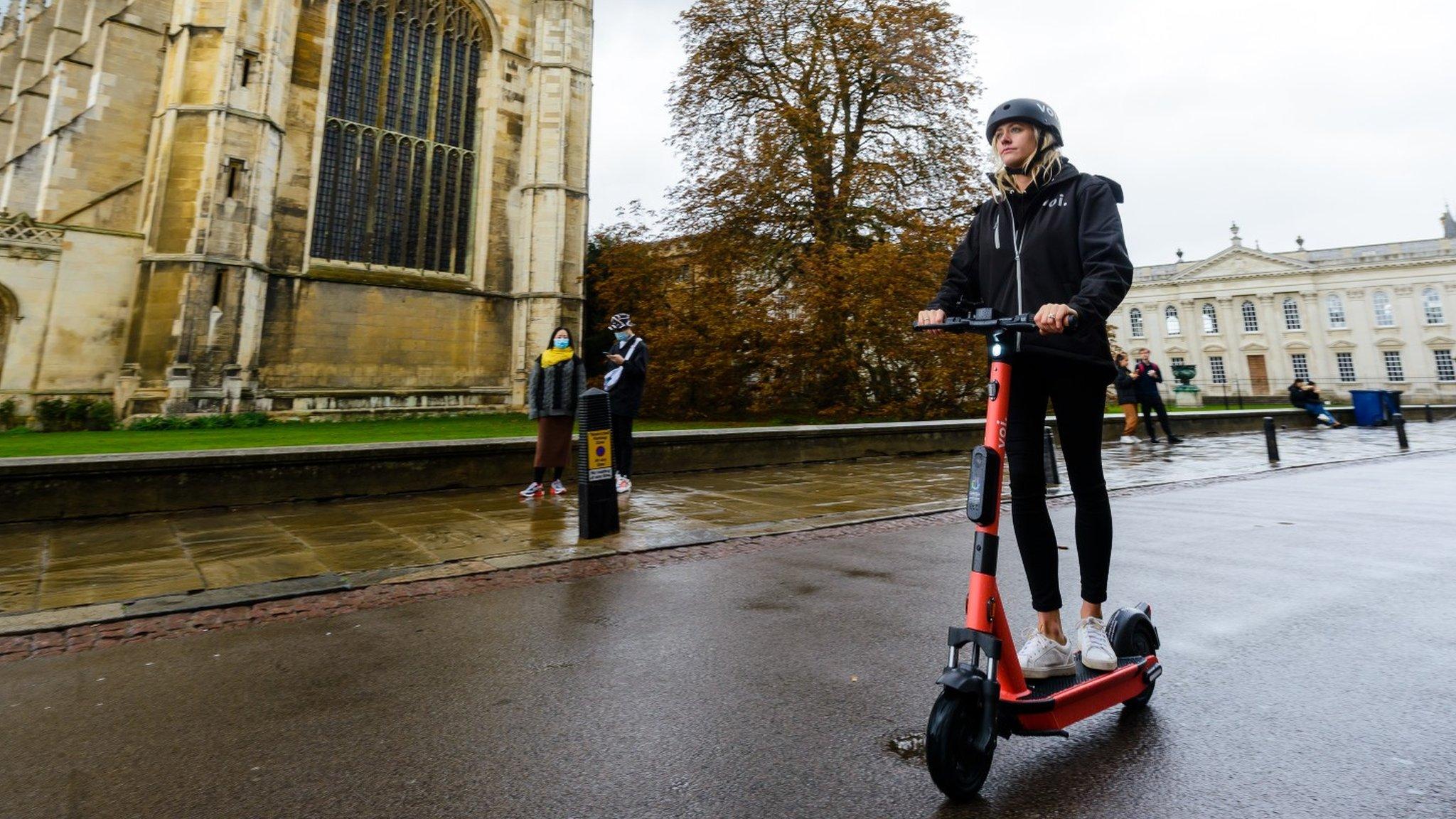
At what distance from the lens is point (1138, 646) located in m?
2.25

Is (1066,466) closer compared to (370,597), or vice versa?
(1066,466)

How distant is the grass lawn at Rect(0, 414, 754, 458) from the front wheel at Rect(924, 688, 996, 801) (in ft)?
34.6

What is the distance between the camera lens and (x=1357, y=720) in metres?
2.08

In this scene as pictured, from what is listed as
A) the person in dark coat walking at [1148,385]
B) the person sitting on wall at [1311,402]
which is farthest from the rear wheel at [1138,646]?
the person sitting on wall at [1311,402]

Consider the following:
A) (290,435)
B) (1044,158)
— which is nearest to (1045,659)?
(1044,158)

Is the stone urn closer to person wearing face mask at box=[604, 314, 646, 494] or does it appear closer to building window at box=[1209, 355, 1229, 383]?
building window at box=[1209, 355, 1229, 383]

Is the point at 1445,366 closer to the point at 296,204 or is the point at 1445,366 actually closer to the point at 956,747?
the point at 956,747

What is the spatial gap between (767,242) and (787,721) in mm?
15971

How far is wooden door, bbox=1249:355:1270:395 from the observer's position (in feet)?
178

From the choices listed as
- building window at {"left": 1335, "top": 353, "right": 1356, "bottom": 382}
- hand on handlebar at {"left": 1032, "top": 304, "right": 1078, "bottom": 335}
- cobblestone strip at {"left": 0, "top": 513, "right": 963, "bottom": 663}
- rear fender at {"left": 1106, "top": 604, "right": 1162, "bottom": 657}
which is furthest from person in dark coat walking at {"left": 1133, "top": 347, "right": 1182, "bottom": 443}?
building window at {"left": 1335, "top": 353, "right": 1356, "bottom": 382}

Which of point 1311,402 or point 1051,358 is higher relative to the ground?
point 1311,402

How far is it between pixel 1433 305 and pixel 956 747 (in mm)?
72397

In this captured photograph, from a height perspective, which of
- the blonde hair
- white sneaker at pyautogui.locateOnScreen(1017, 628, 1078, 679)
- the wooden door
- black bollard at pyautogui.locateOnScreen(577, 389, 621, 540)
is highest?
the wooden door

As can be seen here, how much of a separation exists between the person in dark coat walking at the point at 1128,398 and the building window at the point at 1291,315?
180 ft
